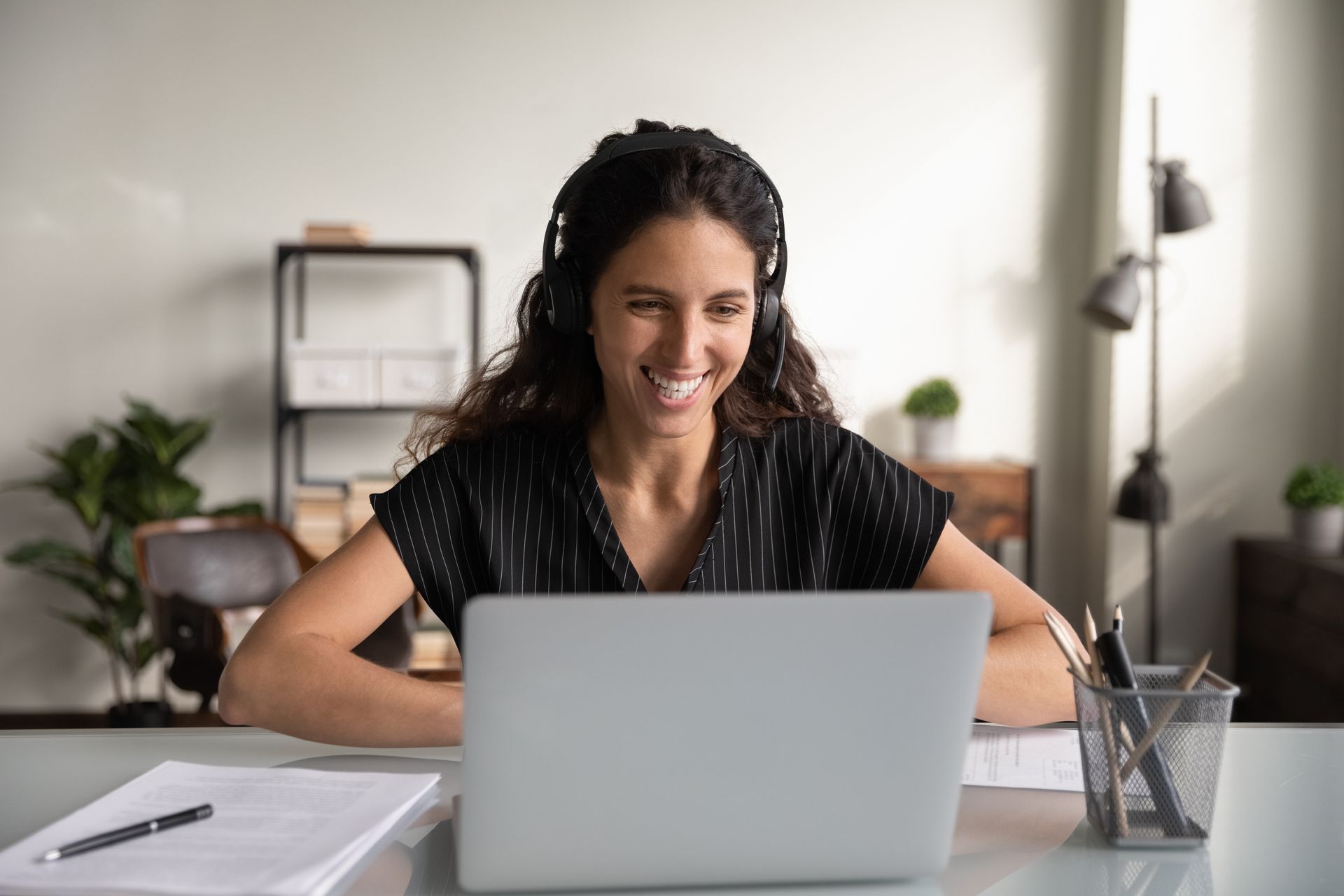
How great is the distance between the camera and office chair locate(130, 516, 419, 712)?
8.46 ft

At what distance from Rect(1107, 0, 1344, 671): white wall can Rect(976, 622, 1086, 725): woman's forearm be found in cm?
267

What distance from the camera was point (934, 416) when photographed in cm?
363

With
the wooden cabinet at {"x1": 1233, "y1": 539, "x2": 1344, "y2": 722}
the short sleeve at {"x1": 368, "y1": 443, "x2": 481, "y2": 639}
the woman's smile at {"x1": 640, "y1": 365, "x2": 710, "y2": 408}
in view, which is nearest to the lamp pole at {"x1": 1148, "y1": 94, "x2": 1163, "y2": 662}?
the wooden cabinet at {"x1": 1233, "y1": 539, "x2": 1344, "y2": 722}

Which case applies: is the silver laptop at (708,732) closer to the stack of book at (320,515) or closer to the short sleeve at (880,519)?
the short sleeve at (880,519)

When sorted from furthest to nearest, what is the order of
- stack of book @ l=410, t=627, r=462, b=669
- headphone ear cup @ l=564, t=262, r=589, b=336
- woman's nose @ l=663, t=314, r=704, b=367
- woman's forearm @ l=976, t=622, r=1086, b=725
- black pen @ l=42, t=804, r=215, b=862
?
1. stack of book @ l=410, t=627, r=462, b=669
2. headphone ear cup @ l=564, t=262, r=589, b=336
3. woman's nose @ l=663, t=314, r=704, b=367
4. woman's forearm @ l=976, t=622, r=1086, b=725
5. black pen @ l=42, t=804, r=215, b=862

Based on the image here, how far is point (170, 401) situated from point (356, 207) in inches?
34.3

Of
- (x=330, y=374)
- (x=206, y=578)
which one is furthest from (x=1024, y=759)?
(x=330, y=374)

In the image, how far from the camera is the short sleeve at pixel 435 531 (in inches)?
52.5

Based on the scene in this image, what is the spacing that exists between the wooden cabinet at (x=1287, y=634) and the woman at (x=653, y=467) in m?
1.88

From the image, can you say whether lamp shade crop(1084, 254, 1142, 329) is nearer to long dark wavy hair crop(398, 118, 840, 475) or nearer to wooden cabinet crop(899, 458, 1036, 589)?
wooden cabinet crop(899, 458, 1036, 589)

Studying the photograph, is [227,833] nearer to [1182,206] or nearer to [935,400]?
[935,400]

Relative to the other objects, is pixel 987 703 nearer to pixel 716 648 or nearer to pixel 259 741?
pixel 716 648

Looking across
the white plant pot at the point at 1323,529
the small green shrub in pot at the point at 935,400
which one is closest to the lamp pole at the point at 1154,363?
the white plant pot at the point at 1323,529

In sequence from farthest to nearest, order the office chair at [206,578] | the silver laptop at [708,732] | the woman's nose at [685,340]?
the office chair at [206,578] < the woman's nose at [685,340] < the silver laptop at [708,732]
